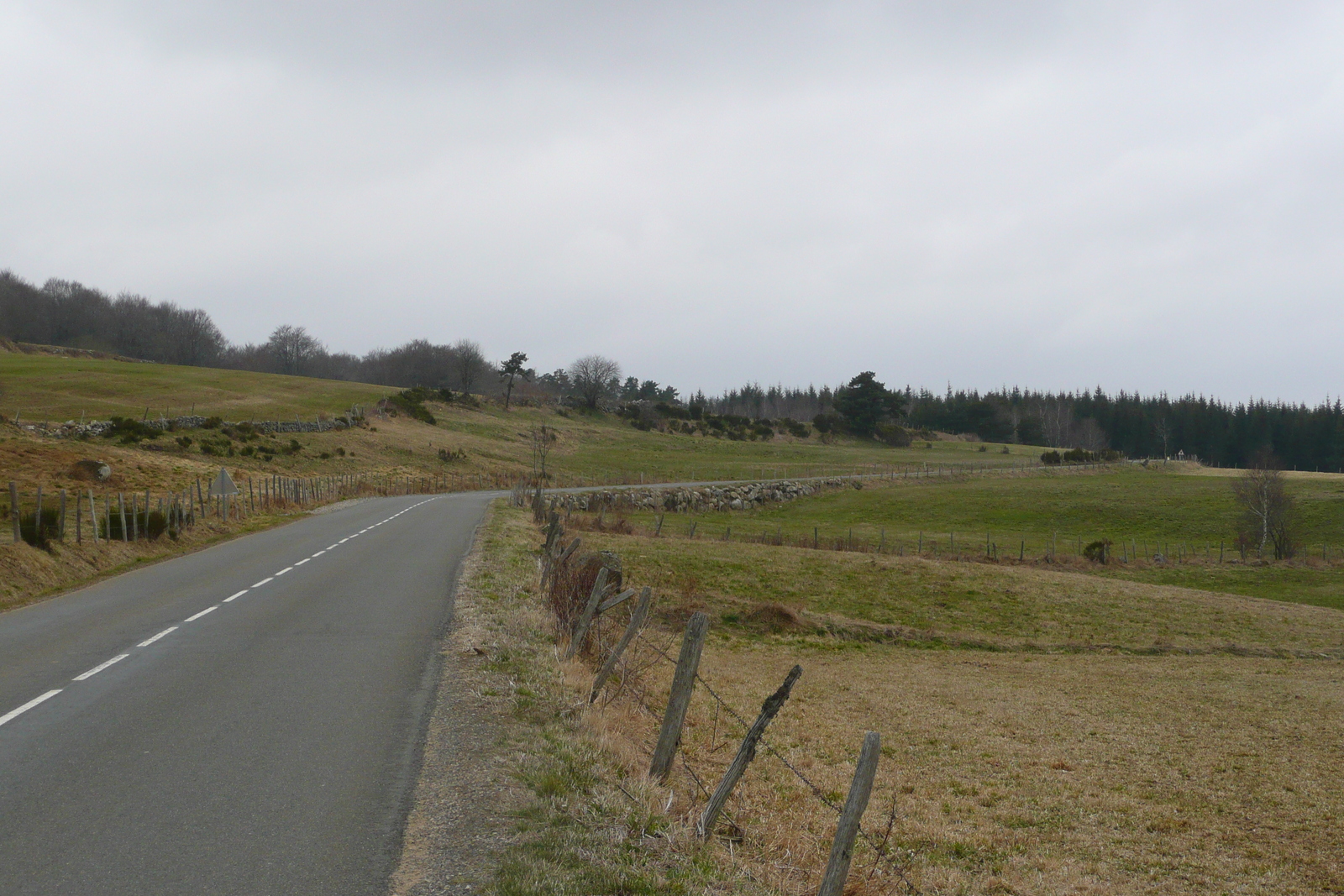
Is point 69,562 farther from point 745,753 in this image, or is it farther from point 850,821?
point 850,821

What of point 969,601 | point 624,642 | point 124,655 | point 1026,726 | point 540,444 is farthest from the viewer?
point 540,444

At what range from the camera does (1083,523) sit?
57.8 meters

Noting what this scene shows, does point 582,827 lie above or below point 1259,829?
above

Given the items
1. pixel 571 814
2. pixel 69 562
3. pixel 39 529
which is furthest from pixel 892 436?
pixel 571 814

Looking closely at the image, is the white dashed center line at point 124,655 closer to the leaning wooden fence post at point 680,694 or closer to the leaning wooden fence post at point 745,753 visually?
the leaning wooden fence post at point 680,694

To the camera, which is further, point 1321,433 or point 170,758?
point 1321,433

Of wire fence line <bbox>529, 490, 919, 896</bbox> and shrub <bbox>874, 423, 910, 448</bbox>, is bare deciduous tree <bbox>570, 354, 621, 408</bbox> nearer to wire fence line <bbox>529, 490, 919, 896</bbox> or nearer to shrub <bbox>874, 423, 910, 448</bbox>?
shrub <bbox>874, 423, 910, 448</bbox>

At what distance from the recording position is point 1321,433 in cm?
14012

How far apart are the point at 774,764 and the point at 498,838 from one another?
657 cm

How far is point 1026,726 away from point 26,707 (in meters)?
14.1

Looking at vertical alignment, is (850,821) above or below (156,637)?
above

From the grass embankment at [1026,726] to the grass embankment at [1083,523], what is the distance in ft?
33.3

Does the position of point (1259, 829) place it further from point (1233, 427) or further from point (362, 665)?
point (1233, 427)

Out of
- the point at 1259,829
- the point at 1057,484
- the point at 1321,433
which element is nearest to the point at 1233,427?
the point at 1321,433
